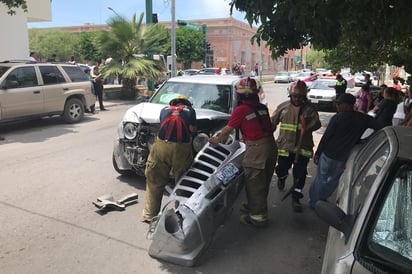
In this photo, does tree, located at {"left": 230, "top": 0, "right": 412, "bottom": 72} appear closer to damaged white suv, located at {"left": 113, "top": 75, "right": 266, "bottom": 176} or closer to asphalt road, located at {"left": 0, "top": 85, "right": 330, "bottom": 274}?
damaged white suv, located at {"left": 113, "top": 75, "right": 266, "bottom": 176}

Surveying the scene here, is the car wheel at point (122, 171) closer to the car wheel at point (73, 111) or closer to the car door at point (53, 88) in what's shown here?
the car door at point (53, 88)

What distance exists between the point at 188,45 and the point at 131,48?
31.4 meters

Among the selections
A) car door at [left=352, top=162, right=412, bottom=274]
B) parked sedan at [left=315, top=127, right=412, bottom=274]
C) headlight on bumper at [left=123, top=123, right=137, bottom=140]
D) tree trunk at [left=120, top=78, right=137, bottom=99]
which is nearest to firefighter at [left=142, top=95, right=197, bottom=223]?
headlight on bumper at [left=123, top=123, right=137, bottom=140]

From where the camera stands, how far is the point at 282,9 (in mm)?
4883

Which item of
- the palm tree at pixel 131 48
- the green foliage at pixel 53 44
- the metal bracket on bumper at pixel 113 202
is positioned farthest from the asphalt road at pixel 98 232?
the green foliage at pixel 53 44

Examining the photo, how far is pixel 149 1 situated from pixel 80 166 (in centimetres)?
1335

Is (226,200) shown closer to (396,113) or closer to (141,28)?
(396,113)

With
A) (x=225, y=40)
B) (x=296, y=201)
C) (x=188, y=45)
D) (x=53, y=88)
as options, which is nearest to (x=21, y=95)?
(x=53, y=88)

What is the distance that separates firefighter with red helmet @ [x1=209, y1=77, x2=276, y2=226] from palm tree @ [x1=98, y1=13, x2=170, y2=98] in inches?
537

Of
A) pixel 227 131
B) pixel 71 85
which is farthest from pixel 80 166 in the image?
pixel 71 85

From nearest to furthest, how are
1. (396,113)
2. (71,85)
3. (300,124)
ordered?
1. (300,124)
2. (396,113)
3. (71,85)

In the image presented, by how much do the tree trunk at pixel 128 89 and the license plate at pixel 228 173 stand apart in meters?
15.4

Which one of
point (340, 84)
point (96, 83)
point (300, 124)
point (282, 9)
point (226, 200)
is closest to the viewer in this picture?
point (226, 200)

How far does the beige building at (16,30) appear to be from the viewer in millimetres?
16984
